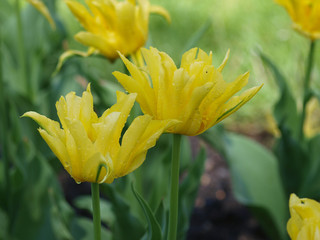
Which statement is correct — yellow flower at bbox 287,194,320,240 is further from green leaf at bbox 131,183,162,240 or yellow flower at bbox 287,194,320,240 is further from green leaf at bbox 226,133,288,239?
green leaf at bbox 226,133,288,239

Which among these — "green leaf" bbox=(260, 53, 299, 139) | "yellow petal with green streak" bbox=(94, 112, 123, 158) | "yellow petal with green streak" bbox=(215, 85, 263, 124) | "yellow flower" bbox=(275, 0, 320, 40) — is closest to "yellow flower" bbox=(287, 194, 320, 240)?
"yellow petal with green streak" bbox=(215, 85, 263, 124)

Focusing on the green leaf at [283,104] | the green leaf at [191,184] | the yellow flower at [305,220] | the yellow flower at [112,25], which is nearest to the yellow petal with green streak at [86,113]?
the yellow flower at [305,220]

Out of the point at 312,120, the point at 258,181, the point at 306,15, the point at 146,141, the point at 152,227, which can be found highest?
the point at 146,141

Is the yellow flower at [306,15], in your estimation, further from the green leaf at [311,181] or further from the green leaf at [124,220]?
the green leaf at [124,220]

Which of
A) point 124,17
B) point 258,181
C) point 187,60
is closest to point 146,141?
point 187,60

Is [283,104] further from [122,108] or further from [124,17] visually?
[122,108]

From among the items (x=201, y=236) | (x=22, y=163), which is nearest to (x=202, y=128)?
(x=22, y=163)

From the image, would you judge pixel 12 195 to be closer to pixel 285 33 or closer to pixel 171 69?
pixel 171 69
